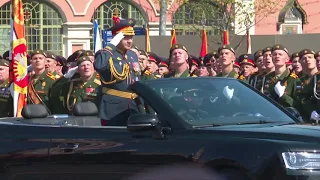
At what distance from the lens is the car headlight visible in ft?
22.0

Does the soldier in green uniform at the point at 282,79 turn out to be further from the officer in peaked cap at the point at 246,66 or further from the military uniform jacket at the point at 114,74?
the military uniform jacket at the point at 114,74

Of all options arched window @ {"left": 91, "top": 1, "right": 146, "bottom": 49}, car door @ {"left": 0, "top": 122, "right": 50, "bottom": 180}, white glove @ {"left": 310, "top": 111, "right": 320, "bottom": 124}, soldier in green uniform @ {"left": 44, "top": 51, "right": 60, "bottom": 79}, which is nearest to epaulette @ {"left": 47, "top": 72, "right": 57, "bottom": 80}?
soldier in green uniform @ {"left": 44, "top": 51, "right": 60, "bottom": 79}

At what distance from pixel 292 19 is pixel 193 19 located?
6159 mm

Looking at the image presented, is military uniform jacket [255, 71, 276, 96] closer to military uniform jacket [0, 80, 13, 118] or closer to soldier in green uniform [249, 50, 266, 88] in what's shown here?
soldier in green uniform [249, 50, 266, 88]

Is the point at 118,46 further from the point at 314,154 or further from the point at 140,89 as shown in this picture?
the point at 314,154

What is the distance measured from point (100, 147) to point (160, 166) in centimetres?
62

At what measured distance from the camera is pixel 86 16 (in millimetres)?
39531

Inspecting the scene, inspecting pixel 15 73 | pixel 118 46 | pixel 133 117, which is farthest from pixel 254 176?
pixel 15 73

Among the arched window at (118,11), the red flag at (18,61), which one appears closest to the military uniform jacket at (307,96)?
the red flag at (18,61)

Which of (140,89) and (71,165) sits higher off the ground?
(140,89)

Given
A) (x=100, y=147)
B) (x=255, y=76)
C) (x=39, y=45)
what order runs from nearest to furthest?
(x=100, y=147) → (x=255, y=76) → (x=39, y=45)

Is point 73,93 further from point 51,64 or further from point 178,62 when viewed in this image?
point 178,62

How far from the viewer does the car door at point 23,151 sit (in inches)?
323

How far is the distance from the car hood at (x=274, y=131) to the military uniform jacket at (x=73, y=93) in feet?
17.8
